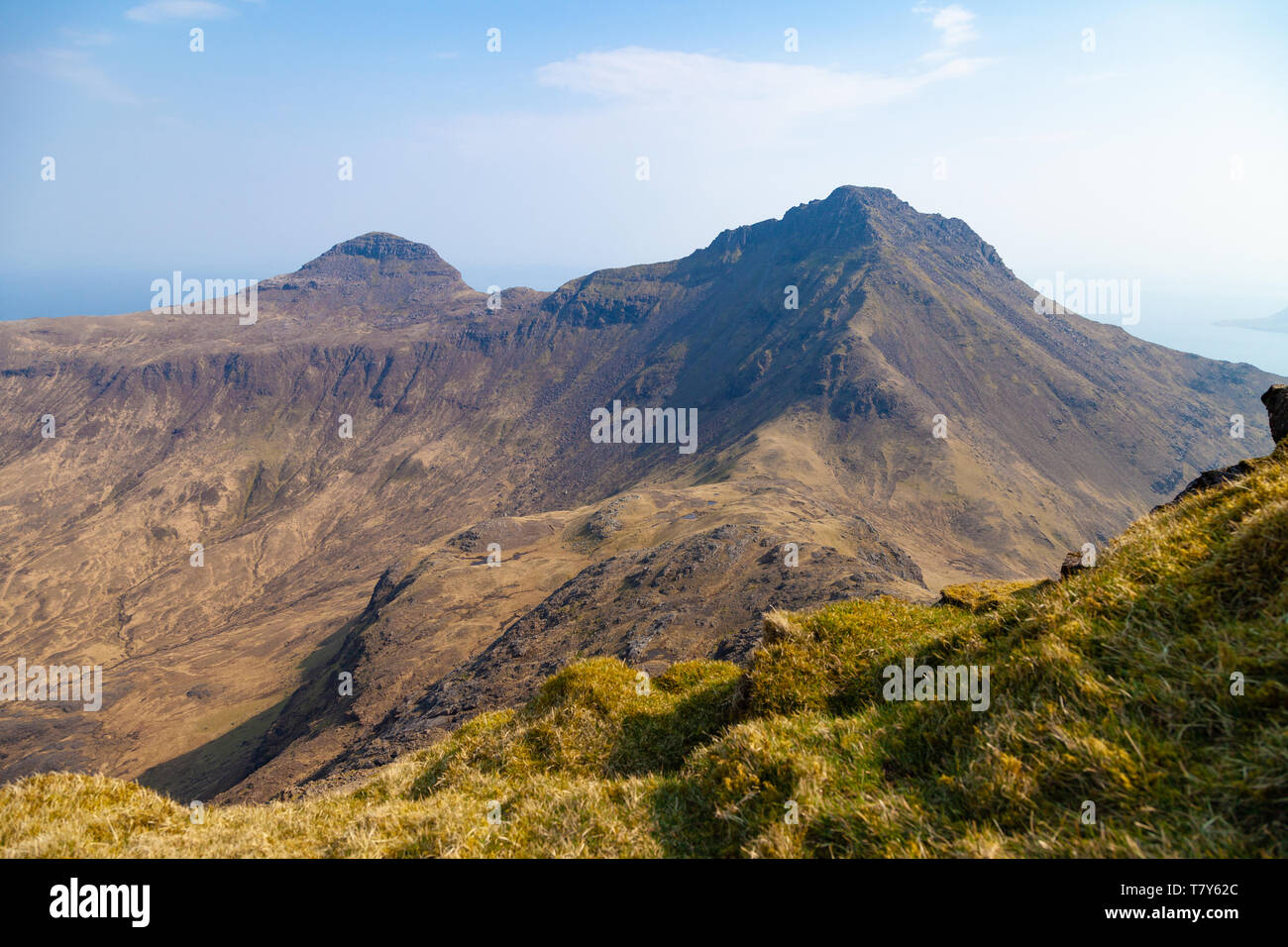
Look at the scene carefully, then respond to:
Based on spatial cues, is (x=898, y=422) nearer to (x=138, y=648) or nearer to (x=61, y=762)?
(x=61, y=762)

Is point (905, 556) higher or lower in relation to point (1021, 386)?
lower

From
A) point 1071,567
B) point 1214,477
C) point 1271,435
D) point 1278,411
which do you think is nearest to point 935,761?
point 1071,567

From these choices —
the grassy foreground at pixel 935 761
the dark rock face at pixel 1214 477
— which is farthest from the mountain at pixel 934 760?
the dark rock face at pixel 1214 477

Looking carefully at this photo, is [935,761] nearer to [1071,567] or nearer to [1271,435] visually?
[1071,567]

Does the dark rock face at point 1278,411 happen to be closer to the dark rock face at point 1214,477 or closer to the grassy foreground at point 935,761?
the dark rock face at point 1214,477

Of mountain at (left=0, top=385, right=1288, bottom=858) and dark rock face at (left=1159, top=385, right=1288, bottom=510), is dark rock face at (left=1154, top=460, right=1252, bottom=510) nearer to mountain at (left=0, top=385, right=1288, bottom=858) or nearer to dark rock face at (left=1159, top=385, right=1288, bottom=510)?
dark rock face at (left=1159, top=385, right=1288, bottom=510)
